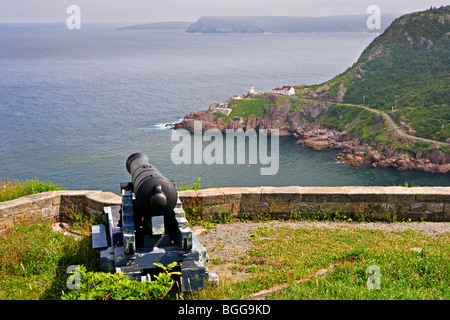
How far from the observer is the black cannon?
5.72 metres

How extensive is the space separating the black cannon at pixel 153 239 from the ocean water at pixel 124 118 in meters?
50.8

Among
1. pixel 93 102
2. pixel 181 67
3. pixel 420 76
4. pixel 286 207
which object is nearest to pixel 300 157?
pixel 93 102

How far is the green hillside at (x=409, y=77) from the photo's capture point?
308 ft

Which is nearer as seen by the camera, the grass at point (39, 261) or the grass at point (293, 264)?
the grass at point (293, 264)

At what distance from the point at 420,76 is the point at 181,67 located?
76418mm

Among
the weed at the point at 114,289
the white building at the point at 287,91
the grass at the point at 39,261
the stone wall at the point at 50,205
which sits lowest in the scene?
the white building at the point at 287,91

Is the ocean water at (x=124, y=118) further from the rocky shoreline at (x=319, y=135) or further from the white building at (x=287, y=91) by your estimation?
the white building at (x=287, y=91)

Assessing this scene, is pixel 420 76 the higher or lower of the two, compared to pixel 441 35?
lower

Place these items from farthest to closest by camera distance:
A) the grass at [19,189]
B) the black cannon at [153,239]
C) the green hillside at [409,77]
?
the green hillside at [409,77] → the grass at [19,189] → the black cannon at [153,239]

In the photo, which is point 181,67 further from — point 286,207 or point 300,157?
point 286,207

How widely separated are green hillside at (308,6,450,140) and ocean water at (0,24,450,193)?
15.2 meters

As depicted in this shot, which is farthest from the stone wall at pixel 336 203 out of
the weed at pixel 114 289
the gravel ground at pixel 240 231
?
the weed at pixel 114 289

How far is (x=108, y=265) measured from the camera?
5.97m

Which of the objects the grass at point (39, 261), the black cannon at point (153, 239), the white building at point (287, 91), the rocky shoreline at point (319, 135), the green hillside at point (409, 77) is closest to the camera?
the black cannon at point (153, 239)
